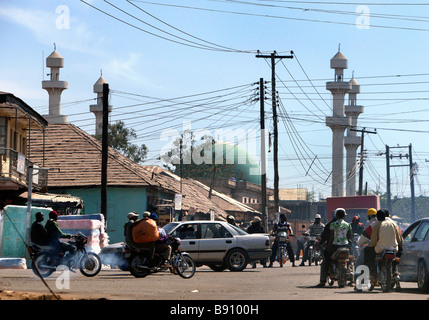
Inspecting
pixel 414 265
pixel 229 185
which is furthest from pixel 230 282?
pixel 229 185

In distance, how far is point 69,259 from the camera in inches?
759

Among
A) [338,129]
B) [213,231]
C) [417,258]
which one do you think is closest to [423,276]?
[417,258]

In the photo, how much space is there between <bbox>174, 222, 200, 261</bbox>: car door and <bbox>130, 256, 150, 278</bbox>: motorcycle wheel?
4.35m

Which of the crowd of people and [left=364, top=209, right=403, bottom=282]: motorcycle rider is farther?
the crowd of people

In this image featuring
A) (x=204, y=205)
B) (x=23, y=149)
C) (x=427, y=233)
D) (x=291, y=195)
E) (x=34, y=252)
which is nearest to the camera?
(x=427, y=233)

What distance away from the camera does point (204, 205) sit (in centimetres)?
5947

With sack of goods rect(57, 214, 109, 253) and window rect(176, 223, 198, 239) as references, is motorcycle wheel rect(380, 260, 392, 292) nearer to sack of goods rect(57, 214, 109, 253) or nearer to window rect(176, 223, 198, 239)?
window rect(176, 223, 198, 239)

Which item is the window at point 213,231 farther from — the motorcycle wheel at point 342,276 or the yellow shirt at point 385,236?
the yellow shirt at point 385,236

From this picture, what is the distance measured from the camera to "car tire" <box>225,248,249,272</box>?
24078 millimetres

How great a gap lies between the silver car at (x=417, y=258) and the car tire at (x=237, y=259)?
23.9 ft

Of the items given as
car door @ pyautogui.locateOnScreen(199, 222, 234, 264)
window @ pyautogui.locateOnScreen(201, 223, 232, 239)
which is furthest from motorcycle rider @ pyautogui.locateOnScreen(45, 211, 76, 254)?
window @ pyautogui.locateOnScreen(201, 223, 232, 239)

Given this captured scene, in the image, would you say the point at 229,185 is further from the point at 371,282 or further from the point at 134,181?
the point at 371,282

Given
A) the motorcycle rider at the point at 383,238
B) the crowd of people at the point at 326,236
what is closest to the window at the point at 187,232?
the crowd of people at the point at 326,236

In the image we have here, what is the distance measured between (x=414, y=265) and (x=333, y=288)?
175 cm
